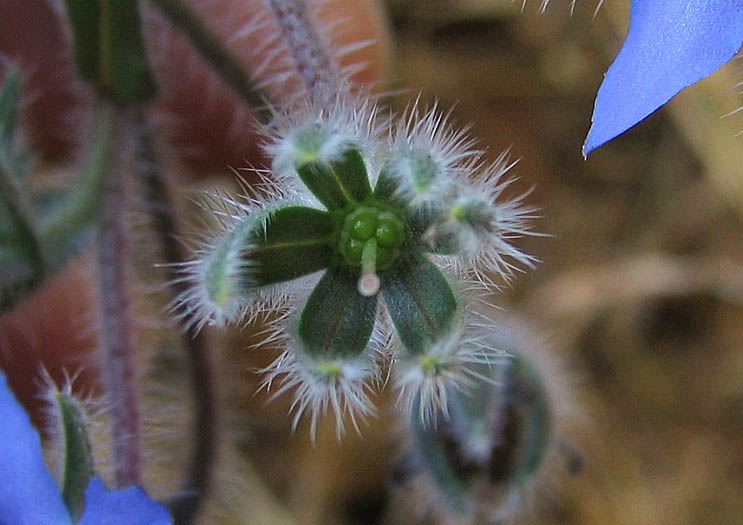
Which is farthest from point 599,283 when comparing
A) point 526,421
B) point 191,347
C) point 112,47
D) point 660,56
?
point 660,56

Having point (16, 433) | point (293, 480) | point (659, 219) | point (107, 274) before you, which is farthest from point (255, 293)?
point (659, 219)

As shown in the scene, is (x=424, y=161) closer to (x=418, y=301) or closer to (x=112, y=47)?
(x=418, y=301)

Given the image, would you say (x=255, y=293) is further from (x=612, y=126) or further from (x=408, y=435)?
(x=408, y=435)

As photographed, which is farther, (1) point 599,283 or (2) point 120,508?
(1) point 599,283

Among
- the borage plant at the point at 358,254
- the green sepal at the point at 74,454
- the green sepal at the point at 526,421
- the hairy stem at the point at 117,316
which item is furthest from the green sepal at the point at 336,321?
the green sepal at the point at 526,421

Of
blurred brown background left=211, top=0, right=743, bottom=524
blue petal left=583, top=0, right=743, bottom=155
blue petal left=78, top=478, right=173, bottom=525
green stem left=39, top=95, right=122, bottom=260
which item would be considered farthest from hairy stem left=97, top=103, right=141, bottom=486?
blurred brown background left=211, top=0, right=743, bottom=524

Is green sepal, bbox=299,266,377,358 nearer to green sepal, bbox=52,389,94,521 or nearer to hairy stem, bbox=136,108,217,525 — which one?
green sepal, bbox=52,389,94,521
